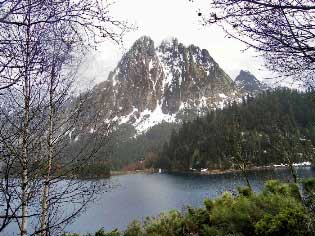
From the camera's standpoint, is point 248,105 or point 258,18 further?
point 248,105

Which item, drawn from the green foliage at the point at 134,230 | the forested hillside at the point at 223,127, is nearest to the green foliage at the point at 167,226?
the green foliage at the point at 134,230

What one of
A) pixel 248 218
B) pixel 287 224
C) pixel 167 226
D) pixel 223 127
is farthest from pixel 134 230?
pixel 223 127

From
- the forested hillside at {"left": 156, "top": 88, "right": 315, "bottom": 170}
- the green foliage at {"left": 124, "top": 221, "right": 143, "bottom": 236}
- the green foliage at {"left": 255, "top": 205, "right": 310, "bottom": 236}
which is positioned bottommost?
the green foliage at {"left": 124, "top": 221, "right": 143, "bottom": 236}

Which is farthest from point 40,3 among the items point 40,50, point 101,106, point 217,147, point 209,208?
point 217,147

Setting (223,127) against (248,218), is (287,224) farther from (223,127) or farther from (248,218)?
(223,127)

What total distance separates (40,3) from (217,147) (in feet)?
478

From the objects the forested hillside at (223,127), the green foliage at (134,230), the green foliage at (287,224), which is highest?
the forested hillside at (223,127)

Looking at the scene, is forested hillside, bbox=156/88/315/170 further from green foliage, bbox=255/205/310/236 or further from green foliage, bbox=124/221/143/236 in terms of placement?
green foliage, bbox=255/205/310/236

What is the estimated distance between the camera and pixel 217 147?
147 m

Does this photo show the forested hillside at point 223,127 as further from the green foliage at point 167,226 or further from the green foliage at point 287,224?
the green foliage at point 287,224

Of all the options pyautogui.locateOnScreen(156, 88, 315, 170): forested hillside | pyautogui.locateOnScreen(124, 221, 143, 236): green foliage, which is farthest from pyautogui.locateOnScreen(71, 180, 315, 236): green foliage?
pyautogui.locateOnScreen(156, 88, 315, 170): forested hillside

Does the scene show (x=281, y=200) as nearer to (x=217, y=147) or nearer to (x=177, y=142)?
(x=217, y=147)

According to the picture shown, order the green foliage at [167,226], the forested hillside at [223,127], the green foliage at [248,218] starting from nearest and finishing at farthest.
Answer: the green foliage at [248,218], the green foliage at [167,226], the forested hillside at [223,127]

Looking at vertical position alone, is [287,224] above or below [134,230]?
above
